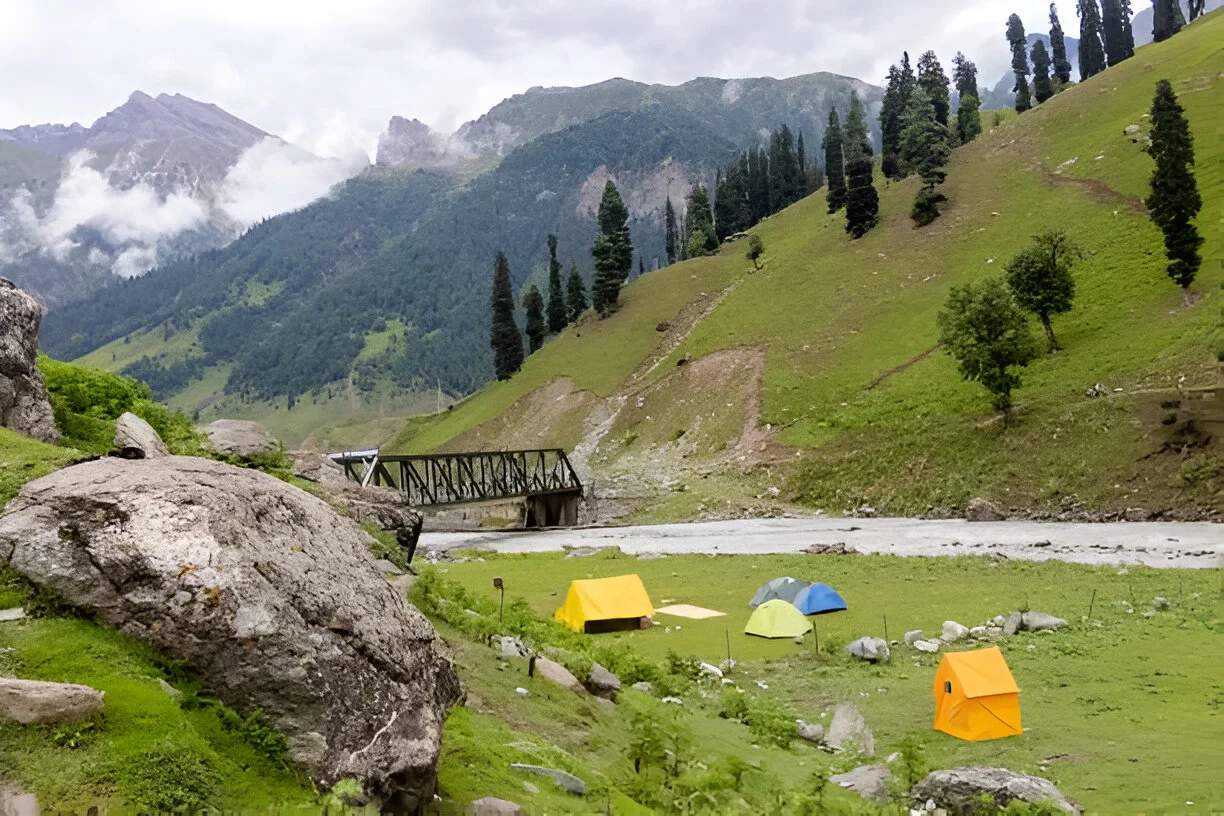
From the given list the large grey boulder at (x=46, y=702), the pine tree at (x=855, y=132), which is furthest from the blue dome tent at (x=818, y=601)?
the pine tree at (x=855, y=132)

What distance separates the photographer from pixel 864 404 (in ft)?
249

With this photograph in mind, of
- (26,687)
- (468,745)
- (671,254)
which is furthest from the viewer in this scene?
(671,254)

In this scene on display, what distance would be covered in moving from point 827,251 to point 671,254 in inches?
2621

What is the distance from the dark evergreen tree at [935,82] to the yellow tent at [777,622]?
114m

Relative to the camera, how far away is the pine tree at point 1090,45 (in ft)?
443

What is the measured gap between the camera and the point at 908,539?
48438 millimetres

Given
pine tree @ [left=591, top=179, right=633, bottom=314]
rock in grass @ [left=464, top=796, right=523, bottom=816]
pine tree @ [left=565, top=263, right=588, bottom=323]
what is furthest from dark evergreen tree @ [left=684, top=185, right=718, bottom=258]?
rock in grass @ [left=464, top=796, right=523, bottom=816]

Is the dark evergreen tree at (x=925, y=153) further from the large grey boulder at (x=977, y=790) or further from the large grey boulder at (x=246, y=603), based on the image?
the large grey boulder at (x=246, y=603)

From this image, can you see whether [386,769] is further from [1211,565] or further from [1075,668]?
[1211,565]

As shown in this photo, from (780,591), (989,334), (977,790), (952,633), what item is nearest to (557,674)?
(977,790)

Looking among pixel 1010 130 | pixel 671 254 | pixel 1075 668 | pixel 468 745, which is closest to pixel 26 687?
pixel 468 745

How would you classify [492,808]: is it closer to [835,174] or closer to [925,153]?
[925,153]

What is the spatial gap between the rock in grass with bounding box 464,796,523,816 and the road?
111 ft

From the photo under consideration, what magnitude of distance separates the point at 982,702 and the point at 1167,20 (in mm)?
156334
